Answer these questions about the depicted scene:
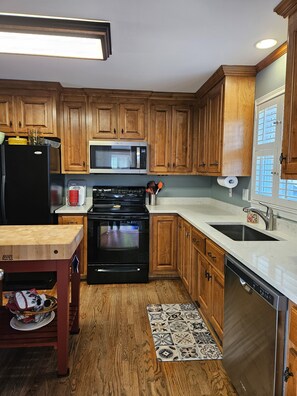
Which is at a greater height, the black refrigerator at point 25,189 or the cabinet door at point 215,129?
the cabinet door at point 215,129

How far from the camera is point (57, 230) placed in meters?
2.00

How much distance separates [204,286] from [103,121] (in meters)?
2.34

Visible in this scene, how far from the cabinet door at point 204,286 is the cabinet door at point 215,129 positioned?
99cm

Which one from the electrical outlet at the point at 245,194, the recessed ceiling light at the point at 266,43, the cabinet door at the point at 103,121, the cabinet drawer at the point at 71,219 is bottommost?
the cabinet drawer at the point at 71,219

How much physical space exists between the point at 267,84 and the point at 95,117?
A: 203 cm

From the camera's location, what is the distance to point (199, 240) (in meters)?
2.45

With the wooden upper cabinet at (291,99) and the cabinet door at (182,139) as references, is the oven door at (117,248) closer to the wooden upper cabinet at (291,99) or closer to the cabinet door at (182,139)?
the cabinet door at (182,139)

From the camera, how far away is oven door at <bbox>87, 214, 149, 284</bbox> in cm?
321

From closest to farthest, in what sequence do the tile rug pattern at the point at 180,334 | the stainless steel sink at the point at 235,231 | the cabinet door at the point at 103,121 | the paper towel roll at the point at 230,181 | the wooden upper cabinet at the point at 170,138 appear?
the tile rug pattern at the point at 180,334
the stainless steel sink at the point at 235,231
the paper towel roll at the point at 230,181
the cabinet door at the point at 103,121
the wooden upper cabinet at the point at 170,138

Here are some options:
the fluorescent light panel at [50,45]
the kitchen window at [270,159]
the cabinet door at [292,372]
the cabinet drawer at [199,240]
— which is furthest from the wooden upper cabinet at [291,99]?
the fluorescent light panel at [50,45]

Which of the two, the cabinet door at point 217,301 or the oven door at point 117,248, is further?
the oven door at point 117,248

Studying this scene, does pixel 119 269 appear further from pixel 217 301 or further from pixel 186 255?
pixel 217 301

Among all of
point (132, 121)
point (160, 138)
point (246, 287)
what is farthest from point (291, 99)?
point (132, 121)

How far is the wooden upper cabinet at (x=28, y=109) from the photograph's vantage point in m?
3.20
